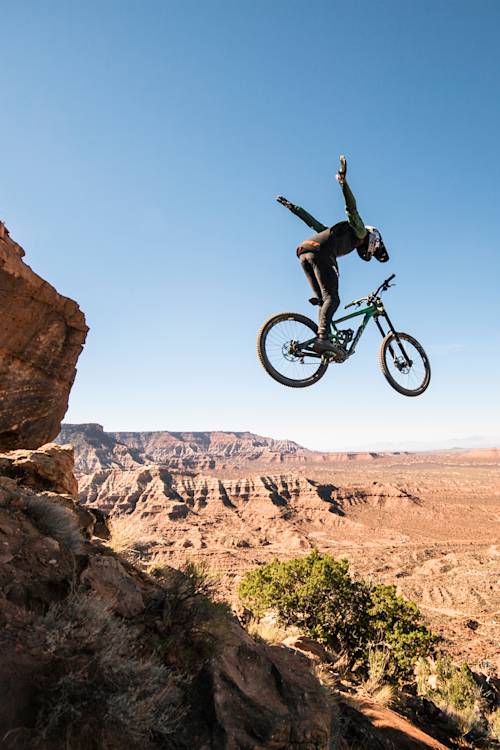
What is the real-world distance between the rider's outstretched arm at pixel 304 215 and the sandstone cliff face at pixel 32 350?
5.21m

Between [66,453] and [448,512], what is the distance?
255 feet

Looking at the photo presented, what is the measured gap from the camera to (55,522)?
5.61 meters

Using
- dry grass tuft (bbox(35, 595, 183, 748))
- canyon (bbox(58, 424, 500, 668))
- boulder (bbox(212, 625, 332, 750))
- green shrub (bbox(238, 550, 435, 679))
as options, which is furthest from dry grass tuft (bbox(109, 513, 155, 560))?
canyon (bbox(58, 424, 500, 668))

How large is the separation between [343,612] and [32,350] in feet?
43.9

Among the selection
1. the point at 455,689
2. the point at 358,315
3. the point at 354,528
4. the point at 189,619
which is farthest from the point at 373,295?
the point at 354,528

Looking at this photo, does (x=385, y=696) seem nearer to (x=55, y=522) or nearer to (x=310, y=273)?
(x=55, y=522)

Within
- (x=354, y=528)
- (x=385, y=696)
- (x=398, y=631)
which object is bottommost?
(x=354, y=528)

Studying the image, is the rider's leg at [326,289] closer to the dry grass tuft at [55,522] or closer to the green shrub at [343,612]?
the dry grass tuft at [55,522]

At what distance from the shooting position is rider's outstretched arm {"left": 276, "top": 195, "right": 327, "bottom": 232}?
664cm

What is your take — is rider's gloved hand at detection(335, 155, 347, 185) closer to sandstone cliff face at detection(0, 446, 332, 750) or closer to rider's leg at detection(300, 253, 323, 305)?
rider's leg at detection(300, 253, 323, 305)

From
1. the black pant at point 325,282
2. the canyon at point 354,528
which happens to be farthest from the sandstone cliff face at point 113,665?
the canyon at point 354,528

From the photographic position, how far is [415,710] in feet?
27.7

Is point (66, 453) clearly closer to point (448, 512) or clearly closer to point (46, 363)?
point (46, 363)

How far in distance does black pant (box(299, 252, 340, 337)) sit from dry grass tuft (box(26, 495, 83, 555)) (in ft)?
15.6
